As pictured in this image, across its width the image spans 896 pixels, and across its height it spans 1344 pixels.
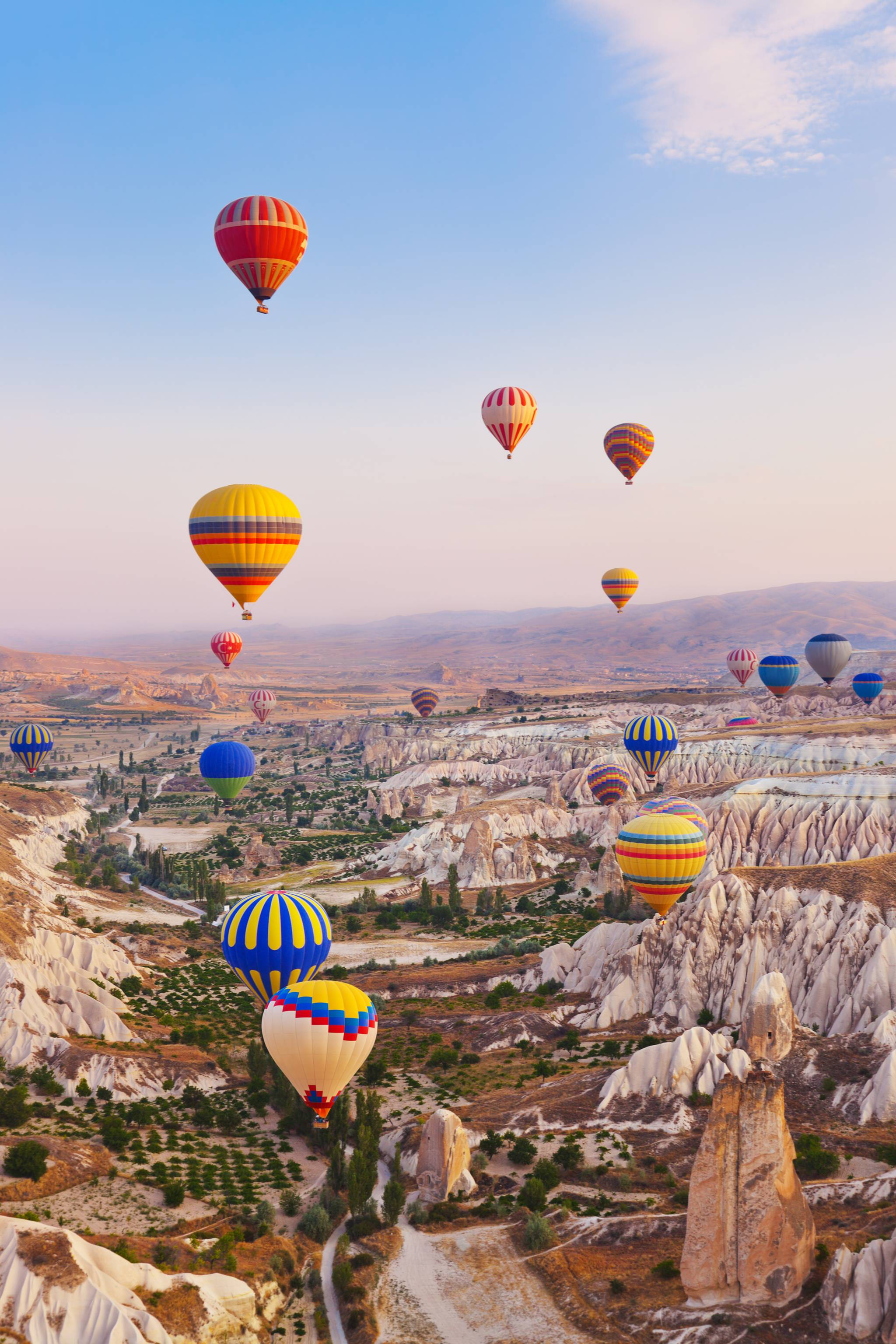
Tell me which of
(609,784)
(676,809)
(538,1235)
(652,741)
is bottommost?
(538,1235)

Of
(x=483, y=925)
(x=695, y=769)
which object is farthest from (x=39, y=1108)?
(x=695, y=769)

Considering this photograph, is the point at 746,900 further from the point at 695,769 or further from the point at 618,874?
the point at 695,769

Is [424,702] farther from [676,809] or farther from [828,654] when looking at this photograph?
[676,809]

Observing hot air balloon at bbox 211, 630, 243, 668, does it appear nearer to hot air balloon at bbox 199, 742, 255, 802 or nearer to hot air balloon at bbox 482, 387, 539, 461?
hot air balloon at bbox 199, 742, 255, 802

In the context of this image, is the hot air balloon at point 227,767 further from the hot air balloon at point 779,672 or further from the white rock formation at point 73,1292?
the hot air balloon at point 779,672

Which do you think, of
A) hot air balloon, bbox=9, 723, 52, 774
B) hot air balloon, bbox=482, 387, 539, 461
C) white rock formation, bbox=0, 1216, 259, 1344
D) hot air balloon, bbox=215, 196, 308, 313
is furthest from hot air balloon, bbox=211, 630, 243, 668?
white rock formation, bbox=0, 1216, 259, 1344

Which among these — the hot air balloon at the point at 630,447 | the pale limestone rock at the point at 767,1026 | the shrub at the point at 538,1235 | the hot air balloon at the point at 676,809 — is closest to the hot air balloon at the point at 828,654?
the hot air balloon at the point at 630,447

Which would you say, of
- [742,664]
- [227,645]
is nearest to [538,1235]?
[227,645]
